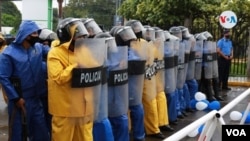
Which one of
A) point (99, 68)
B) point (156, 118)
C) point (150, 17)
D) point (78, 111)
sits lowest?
point (156, 118)

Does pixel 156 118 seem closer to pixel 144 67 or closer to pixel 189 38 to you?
pixel 144 67

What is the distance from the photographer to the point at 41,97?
17.8 ft

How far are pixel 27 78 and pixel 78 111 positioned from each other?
82 centimetres

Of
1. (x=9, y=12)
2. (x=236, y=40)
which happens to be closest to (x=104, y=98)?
(x=236, y=40)

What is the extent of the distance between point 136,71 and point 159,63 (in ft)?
3.60

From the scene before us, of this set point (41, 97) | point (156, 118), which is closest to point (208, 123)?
point (41, 97)

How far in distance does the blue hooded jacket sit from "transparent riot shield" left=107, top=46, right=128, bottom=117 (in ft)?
2.78

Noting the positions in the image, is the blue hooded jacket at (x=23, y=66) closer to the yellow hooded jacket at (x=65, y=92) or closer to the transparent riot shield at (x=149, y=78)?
the yellow hooded jacket at (x=65, y=92)

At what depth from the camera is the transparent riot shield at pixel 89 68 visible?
4.83 meters

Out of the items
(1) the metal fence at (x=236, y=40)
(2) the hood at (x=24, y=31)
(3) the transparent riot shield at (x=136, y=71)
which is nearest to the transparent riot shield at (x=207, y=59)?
(3) the transparent riot shield at (x=136, y=71)

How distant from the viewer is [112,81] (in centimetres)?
565

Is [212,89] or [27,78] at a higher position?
[27,78]

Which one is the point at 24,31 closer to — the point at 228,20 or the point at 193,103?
the point at 193,103

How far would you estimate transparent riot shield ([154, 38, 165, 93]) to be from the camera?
23.6 feet
